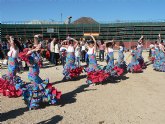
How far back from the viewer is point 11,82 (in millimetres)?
11859

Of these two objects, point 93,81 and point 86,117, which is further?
Result: point 93,81

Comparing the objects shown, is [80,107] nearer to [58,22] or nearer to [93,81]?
[93,81]

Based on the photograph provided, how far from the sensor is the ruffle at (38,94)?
9.99 m

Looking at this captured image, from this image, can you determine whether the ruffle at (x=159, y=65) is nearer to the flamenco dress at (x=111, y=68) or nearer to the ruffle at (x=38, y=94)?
the flamenco dress at (x=111, y=68)

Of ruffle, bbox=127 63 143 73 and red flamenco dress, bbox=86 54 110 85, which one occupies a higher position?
red flamenco dress, bbox=86 54 110 85

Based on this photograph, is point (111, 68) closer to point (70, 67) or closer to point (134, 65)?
point (70, 67)

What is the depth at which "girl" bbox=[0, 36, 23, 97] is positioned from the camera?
11.6 m

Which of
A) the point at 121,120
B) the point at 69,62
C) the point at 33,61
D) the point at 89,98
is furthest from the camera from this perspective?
the point at 69,62

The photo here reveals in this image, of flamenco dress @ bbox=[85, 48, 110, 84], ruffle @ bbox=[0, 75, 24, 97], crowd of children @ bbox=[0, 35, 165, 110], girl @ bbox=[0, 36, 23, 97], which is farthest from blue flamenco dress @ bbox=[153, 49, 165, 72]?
ruffle @ bbox=[0, 75, 24, 97]

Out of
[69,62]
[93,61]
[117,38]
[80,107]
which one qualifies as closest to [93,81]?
[93,61]

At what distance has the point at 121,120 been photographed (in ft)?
29.9

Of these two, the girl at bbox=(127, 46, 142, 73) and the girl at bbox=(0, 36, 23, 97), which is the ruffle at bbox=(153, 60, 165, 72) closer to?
the girl at bbox=(127, 46, 142, 73)

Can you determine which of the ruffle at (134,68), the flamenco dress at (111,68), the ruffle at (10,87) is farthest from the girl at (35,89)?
the ruffle at (134,68)

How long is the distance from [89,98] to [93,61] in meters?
2.72
